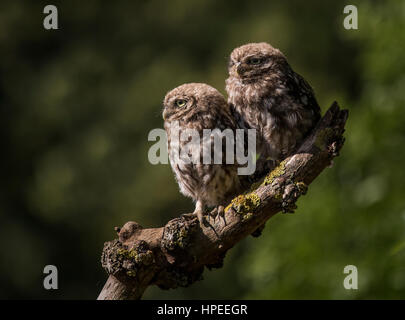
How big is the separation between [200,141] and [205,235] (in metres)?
0.62

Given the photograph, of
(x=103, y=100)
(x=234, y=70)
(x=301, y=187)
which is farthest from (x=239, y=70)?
(x=103, y=100)

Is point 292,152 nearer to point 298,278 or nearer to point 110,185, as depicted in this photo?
point 298,278

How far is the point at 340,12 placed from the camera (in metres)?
12.0

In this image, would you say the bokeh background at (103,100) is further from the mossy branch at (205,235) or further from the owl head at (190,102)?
the mossy branch at (205,235)

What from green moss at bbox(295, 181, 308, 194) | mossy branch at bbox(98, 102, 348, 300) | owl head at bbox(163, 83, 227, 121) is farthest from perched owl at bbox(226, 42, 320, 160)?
green moss at bbox(295, 181, 308, 194)

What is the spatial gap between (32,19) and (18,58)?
84 centimetres

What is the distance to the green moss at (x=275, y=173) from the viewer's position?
11.9 ft

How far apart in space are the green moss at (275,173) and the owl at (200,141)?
357mm

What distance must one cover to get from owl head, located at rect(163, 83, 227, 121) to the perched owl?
0.16 metres

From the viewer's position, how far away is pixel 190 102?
400cm

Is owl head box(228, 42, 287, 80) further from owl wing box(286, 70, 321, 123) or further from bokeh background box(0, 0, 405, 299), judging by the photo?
bokeh background box(0, 0, 405, 299)

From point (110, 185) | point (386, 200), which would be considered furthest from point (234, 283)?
point (386, 200)

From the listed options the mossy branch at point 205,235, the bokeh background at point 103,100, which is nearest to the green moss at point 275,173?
the mossy branch at point 205,235

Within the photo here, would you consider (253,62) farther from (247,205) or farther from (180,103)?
(247,205)
